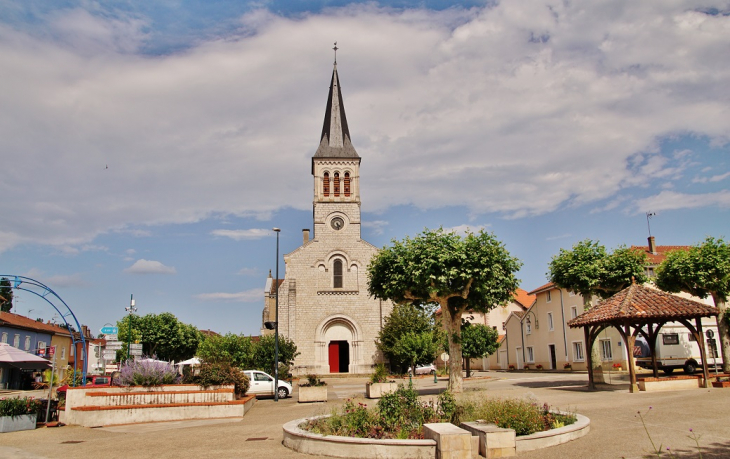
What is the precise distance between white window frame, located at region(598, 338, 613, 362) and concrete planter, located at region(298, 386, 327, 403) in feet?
82.0

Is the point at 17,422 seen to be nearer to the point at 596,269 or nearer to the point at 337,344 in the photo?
the point at 596,269

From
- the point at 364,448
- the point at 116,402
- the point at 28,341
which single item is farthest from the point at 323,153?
the point at 364,448

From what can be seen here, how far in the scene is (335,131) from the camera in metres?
50.6

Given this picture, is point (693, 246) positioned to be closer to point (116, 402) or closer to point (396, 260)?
point (396, 260)

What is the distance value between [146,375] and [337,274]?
2854cm

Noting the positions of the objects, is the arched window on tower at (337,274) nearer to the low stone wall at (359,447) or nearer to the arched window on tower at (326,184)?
the arched window on tower at (326,184)

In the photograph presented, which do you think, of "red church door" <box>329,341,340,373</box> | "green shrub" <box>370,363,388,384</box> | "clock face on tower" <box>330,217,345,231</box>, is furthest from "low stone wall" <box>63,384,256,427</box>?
"clock face on tower" <box>330,217,345,231</box>

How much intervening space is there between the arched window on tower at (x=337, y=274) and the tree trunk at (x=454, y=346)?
24725 mm

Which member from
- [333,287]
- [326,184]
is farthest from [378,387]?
[326,184]

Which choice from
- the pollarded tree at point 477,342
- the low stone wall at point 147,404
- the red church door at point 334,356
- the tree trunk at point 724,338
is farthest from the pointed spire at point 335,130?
the low stone wall at point 147,404

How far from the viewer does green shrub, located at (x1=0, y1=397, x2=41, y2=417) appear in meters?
15.9

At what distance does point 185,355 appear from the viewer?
63.7m

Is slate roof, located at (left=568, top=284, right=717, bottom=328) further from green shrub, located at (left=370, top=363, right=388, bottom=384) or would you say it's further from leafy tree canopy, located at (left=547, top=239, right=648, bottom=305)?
green shrub, located at (left=370, top=363, right=388, bottom=384)

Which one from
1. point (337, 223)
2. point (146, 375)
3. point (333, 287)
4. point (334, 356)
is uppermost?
point (337, 223)
